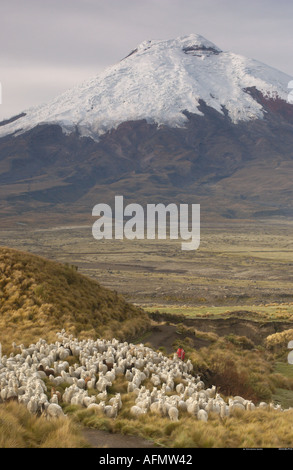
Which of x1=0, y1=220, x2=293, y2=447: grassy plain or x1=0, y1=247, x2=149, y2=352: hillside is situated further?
x1=0, y1=247, x2=149, y2=352: hillside

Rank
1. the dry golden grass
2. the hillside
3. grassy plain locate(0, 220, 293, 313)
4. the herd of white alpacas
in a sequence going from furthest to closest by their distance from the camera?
grassy plain locate(0, 220, 293, 313), the hillside, the herd of white alpacas, the dry golden grass

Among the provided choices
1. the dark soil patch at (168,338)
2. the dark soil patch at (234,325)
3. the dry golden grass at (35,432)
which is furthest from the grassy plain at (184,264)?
the dry golden grass at (35,432)

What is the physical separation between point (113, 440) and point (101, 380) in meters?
3.65

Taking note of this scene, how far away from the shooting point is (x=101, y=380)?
14.6 meters

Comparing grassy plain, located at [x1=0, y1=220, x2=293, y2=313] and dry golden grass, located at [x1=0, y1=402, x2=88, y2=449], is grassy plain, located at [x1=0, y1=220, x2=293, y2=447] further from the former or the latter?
dry golden grass, located at [x1=0, y1=402, x2=88, y2=449]

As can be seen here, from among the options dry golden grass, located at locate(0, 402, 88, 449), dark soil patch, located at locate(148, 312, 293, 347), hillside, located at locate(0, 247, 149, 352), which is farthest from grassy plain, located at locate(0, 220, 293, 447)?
hillside, located at locate(0, 247, 149, 352)

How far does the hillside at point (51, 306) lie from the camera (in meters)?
21.5

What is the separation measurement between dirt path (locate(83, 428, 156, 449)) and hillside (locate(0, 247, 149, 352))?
8.18 meters

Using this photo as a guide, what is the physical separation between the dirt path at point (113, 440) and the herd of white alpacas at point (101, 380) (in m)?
0.91

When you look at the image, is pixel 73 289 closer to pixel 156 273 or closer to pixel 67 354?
pixel 67 354

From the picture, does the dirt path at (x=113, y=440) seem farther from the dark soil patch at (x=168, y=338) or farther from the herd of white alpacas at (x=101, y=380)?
the dark soil patch at (x=168, y=338)

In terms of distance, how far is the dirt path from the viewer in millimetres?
10670

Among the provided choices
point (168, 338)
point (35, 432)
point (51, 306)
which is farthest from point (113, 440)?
point (168, 338)
